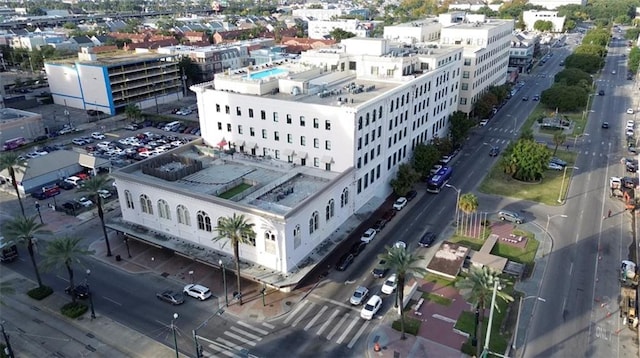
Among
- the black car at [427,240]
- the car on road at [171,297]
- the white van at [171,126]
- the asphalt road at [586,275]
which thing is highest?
the white van at [171,126]

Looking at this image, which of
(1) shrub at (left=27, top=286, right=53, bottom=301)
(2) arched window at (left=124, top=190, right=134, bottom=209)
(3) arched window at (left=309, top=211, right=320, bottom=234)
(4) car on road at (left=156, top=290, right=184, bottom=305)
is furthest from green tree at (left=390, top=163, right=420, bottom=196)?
(1) shrub at (left=27, top=286, right=53, bottom=301)

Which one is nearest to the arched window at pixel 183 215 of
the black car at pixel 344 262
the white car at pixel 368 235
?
the black car at pixel 344 262

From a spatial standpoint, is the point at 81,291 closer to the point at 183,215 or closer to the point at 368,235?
the point at 183,215

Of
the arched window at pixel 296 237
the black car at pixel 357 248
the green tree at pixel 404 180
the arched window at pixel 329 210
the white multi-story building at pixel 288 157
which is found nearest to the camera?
the arched window at pixel 296 237

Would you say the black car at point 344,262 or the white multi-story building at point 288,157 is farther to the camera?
the black car at point 344,262

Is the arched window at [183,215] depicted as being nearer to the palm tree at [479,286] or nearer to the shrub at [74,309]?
the shrub at [74,309]

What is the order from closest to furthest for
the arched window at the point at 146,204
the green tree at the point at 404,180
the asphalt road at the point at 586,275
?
the asphalt road at the point at 586,275, the arched window at the point at 146,204, the green tree at the point at 404,180

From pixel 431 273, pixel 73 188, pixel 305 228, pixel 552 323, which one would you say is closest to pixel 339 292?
pixel 305 228
